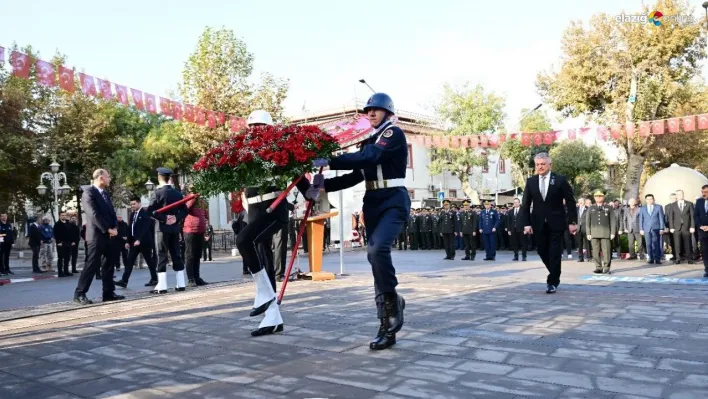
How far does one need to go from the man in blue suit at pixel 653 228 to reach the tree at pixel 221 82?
17186 millimetres

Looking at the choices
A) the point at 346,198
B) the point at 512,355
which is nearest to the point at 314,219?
the point at 512,355

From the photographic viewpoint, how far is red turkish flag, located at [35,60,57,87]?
44.2 ft

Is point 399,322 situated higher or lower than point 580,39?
lower

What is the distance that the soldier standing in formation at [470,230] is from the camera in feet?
58.5

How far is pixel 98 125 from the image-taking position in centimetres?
3331

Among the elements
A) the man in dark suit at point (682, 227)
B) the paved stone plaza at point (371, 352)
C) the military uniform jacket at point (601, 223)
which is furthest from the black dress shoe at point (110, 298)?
the man in dark suit at point (682, 227)

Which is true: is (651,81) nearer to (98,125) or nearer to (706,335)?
(706,335)

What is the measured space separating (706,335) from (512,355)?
2.02 m

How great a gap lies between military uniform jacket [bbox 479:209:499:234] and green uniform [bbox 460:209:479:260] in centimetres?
18

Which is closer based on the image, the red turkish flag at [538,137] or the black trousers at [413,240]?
the red turkish flag at [538,137]

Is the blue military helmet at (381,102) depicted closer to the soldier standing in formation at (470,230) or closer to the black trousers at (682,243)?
the black trousers at (682,243)

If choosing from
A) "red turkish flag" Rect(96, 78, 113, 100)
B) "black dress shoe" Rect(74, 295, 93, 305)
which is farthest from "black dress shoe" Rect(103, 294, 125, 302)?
"red turkish flag" Rect(96, 78, 113, 100)

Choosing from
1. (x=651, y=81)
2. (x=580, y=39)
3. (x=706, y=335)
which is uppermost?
(x=580, y=39)

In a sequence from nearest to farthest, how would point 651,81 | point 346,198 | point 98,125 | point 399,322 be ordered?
point 399,322 → point 346,198 → point 651,81 → point 98,125
